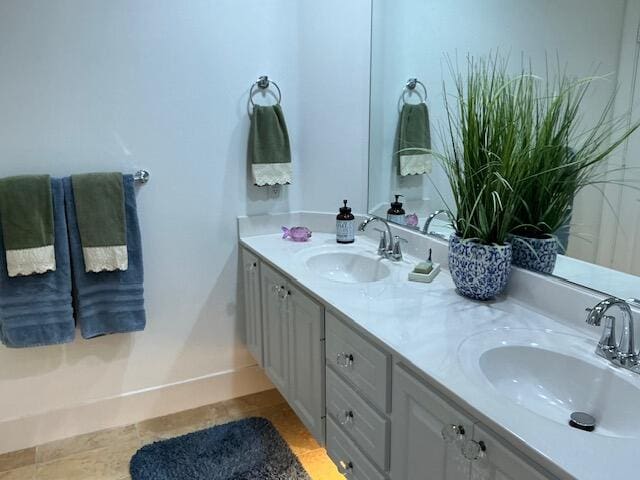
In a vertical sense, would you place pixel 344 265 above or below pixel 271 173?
below

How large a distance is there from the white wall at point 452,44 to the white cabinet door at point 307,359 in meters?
0.66

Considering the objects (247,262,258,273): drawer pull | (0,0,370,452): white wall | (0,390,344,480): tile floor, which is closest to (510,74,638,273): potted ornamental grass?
(0,0,370,452): white wall

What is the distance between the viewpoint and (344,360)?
1.47 meters

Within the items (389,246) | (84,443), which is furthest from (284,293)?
(84,443)

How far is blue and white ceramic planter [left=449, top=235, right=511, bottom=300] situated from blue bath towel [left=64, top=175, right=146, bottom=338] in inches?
50.4

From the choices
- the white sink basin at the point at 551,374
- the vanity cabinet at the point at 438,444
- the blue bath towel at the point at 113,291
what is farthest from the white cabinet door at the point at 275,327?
the white sink basin at the point at 551,374

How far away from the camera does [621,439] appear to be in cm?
86

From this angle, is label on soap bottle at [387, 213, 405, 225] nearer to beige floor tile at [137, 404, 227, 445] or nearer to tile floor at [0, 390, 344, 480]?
tile floor at [0, 390, 344, 480]

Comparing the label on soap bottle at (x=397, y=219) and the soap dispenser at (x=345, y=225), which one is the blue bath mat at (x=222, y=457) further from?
the label on soap bottle at (x=397, y=219)

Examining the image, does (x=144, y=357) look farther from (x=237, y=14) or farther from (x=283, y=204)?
(x=237, y=14)

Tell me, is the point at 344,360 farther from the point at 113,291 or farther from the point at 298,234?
the point at 113,291

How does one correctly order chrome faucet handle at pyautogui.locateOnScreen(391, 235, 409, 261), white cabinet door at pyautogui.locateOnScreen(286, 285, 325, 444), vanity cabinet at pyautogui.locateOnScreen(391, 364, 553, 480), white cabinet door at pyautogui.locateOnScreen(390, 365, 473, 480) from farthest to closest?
chrome faucet handle at pyautogui.locateOnScreen(391, 235, 409, 261) → white cabinet door at pyautogui.locateOnScreen(286, 285, 325, 444) → white cabinet door at pyautogui.locateOnScreen(390, 365, 473, 480) → vanity cabinet at pyautogui.locateOnScreen(391, 364, 553, 480)

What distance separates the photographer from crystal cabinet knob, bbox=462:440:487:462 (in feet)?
3.17

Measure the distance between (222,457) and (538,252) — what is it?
4.80 ft
